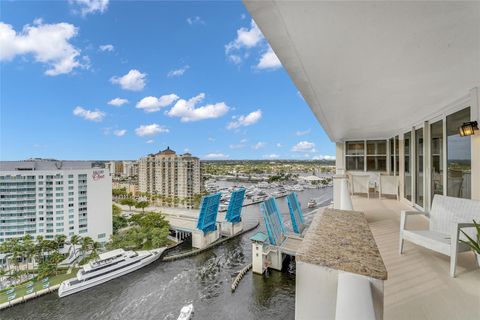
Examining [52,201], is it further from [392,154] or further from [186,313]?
[392,154]

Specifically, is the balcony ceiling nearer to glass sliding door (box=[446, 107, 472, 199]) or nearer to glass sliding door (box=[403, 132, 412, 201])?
glass sliding door (box=[446, 107, 472, 199])

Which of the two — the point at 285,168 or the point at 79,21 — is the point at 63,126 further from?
the point at 285,168

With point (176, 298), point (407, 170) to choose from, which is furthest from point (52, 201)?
point (407, 170)

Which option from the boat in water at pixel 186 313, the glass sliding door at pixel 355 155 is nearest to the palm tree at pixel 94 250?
the boat in water at pixel 186 313

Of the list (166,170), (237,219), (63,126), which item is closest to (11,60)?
(63,126)

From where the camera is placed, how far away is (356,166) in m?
8.24

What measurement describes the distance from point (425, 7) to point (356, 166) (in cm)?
785

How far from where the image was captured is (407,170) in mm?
5840

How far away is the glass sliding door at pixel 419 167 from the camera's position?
15.6 ft

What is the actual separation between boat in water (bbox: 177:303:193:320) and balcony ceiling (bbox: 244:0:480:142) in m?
13.3

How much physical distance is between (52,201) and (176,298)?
16211 mm

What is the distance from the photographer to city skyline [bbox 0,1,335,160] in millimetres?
30875

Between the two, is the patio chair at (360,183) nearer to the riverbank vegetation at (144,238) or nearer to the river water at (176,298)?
the river water at (176,298)

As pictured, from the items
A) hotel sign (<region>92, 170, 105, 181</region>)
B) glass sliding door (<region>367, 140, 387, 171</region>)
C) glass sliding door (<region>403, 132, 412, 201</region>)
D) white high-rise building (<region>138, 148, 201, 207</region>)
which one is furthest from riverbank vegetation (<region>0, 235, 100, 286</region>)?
glass sliding door (<region>403, 132, 412, 201</region>)
